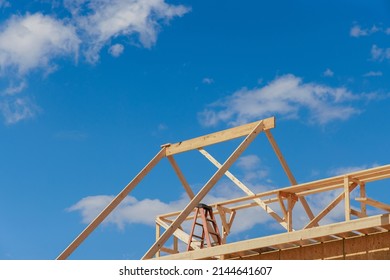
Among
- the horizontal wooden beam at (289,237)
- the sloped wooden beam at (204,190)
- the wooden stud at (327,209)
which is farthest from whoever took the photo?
the sloped wooden beam at (204,190)

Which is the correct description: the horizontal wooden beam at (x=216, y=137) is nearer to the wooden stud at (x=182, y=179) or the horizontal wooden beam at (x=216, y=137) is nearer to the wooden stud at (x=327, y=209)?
the wooden stud at (x=182, y=179)

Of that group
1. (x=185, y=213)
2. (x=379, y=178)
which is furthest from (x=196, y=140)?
(x=379, y=178)

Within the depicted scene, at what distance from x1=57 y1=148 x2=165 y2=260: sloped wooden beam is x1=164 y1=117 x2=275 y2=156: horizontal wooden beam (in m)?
0.46

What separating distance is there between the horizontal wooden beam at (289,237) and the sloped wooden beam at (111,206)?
472cm

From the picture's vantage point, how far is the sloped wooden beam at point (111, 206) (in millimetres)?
24258

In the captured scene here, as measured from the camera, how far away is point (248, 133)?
23.9 meters

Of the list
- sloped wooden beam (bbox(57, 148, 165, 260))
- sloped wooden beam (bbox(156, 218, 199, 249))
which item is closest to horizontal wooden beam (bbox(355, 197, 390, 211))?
sloped wooden beam (bbox(156, 218, 199, 249))

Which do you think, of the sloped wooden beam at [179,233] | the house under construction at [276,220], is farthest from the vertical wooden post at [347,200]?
the sloped wooden beam at [179,233]

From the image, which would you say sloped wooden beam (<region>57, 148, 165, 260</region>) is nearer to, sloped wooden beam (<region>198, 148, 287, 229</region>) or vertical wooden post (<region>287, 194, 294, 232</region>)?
sloped wooden beam (<region>198, 148, 287, 229</region>)

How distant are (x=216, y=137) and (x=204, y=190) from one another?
2976mm
